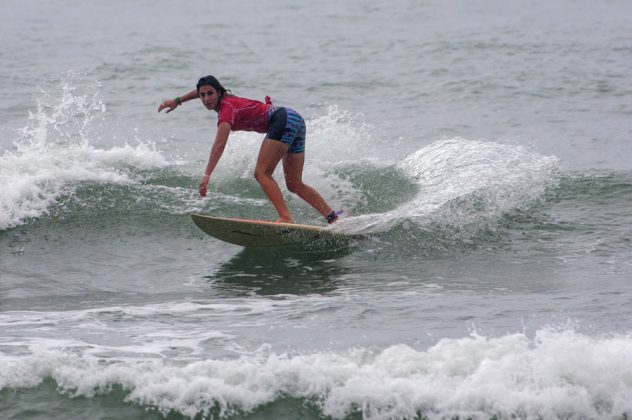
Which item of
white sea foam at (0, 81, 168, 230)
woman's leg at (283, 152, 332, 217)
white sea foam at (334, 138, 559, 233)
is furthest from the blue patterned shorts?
white sea foam at (0, 81, 168, 230)

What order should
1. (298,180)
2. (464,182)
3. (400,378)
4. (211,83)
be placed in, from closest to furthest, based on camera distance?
(400,378)
(211,83)
(298,180)
(464,182)

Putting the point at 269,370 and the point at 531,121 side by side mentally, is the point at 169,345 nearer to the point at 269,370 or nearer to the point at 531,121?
the point at 269,370

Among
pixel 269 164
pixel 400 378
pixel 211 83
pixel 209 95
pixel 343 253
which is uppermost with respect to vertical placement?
pixel 211 83

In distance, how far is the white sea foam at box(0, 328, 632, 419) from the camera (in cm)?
542

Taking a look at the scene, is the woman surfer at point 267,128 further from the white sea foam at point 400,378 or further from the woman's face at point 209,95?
the white sea foam at point 400,378

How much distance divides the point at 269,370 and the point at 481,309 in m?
1.89

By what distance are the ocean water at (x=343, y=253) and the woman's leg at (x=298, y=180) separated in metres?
0.32

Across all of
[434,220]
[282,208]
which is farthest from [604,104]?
[282,208]

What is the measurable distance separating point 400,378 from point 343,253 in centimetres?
325

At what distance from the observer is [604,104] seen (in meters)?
16.3

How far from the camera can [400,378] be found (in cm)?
560

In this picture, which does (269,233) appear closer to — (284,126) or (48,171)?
(284,126)

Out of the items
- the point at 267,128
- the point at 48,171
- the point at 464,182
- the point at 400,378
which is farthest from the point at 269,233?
the point at 400,378

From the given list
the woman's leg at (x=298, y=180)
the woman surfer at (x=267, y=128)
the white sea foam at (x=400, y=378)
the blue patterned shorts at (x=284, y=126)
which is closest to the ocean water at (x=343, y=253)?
the white sea foam at (x=400, y=378)
